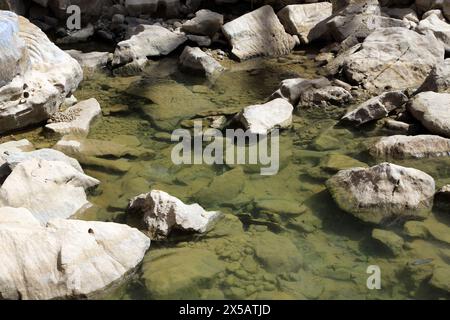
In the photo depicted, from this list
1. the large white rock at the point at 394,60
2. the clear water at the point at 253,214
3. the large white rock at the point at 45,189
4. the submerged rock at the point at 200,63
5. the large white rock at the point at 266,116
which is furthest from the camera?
the submerged rock at the point at 200,63

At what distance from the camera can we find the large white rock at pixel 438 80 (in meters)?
5.86

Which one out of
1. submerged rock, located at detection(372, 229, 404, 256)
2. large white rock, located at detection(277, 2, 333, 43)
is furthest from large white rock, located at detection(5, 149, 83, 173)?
large white rock, located at detection(277, 2, 333, 43)

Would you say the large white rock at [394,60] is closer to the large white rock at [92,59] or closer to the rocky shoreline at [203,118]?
the rocky shoreline at [203,118]

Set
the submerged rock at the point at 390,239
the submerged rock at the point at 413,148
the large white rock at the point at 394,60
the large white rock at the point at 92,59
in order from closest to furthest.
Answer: the submerged rock at the point at 390,239 < the submerged rock at the point at 413,148 < the large white rock at the point at 394,60 < the large white rock at the point at 92,59

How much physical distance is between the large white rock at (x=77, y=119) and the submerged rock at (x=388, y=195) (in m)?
2.56

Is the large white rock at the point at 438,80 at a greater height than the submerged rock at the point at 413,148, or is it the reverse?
the large white rock at the point at 438,80

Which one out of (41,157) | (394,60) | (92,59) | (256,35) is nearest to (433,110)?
(394,60)

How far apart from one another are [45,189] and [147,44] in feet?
12.5

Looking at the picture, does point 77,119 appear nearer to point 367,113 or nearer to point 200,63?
point 200,63

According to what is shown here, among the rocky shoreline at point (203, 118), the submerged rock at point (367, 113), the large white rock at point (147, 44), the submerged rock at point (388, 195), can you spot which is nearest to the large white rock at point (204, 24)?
the rocky shoreline at point (203, 118)

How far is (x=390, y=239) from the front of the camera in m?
3.79

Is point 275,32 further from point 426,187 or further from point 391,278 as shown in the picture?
point 391,278

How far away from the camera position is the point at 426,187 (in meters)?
4.12
